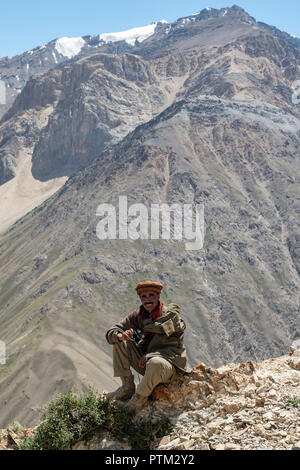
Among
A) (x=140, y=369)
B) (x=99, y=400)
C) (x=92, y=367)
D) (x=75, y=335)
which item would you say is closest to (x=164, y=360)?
(x=140, y=369)

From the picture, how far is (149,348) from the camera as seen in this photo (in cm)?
1608

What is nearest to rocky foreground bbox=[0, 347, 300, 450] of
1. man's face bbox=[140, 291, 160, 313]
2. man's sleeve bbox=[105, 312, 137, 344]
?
man's sleeve bbox=[105, 312, 137, 344]

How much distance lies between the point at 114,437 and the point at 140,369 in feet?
6.54

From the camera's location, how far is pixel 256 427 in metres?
13.6

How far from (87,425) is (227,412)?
387 cm

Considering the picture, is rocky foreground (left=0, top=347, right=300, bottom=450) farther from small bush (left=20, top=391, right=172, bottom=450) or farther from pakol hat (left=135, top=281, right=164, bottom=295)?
pakol hat (left=135, top=281, right=164, bottom=295)

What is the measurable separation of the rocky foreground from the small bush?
0.26 m

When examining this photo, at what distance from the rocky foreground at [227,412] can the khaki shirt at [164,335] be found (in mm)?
763

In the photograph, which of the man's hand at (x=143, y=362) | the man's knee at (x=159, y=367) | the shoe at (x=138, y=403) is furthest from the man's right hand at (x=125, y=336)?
the shoe at (x=138, y=403)

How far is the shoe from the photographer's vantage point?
15.7 meters

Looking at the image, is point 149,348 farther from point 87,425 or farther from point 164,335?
point 87,425

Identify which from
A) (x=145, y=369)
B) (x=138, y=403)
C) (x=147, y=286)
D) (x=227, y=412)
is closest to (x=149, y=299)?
(x=147, y=286)

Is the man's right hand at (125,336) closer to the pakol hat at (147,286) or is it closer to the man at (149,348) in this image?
the man at (149,348)

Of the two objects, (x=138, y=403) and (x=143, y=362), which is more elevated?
(x=143, y=362)
